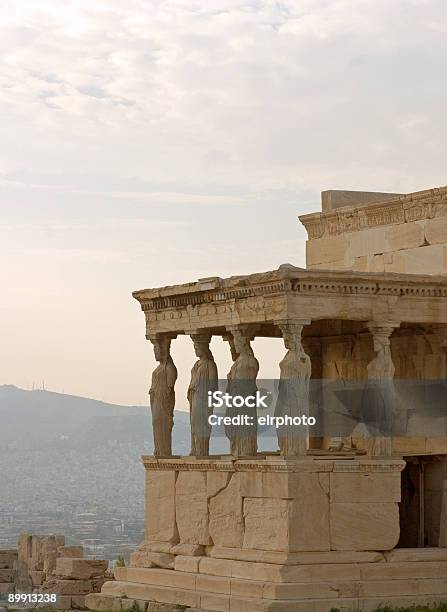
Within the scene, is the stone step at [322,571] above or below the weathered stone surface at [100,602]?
above

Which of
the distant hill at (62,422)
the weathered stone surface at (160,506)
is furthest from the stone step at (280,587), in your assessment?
the distant hill at (62,422)

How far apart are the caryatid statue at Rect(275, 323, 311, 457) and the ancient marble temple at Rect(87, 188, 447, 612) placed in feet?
0.05

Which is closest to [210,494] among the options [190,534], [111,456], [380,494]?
[190,534]

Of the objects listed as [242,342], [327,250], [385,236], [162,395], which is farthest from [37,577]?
[385,236]

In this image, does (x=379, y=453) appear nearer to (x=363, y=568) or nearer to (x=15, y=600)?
(x=363, y=568)

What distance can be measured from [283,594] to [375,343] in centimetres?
321

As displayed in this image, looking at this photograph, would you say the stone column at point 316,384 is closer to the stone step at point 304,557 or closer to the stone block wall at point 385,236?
the stone block wall at point 385,236

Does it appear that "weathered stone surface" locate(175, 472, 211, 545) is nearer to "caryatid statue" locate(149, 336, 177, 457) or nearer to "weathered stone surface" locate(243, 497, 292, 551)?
"caryatid statue" locate(149, 336, 177, 457)

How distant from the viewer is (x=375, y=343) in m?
22.5

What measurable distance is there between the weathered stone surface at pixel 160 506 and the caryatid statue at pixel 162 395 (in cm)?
38

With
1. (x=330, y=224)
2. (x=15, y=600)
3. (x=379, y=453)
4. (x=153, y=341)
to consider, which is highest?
(x=330, y=224)

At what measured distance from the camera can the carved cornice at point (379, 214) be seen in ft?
78.3

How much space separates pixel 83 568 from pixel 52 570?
4.18 ft

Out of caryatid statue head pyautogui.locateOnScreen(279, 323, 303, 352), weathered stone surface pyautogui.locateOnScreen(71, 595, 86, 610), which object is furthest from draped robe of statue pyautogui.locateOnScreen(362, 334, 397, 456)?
weathered stone surface pyautogui.locateOnScreen(71, 595, 86, 610)
